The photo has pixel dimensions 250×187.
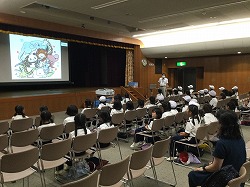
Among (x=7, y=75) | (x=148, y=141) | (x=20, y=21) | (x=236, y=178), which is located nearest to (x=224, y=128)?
(x=236, y=178)

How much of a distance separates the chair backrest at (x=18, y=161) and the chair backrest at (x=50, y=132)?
3.88ft

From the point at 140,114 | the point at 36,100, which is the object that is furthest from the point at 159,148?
the point at 36,100

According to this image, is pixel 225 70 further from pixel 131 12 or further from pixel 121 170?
pixel 121 170

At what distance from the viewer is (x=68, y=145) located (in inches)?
122

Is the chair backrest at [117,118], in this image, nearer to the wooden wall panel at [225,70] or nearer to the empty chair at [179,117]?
the empty chair at [179,117]

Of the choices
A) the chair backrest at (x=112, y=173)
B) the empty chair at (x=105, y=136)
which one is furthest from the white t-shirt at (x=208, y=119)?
the chair backrest at (x=112, y=173)

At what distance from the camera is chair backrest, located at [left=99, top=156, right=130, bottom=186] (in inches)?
87.4

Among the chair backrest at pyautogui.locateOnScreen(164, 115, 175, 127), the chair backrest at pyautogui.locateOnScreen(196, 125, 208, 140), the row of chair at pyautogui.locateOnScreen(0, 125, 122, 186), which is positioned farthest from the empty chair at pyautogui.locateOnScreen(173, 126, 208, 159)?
the row of chair at pyautogui.locateOnScreen(0, 125, 122, 186)

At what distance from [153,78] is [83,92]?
5515mm

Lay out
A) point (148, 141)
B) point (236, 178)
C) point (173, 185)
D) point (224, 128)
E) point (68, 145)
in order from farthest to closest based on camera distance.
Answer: point (148, 141) < point (173, 185) < point (68, 145) < point (224, 128) < point (236, 178)

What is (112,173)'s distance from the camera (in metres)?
2.29

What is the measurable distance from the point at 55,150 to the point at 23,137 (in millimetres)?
919

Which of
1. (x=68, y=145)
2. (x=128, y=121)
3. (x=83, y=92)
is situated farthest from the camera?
(x=83, y=92)

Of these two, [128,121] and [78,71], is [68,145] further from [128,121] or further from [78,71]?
[78,71]
